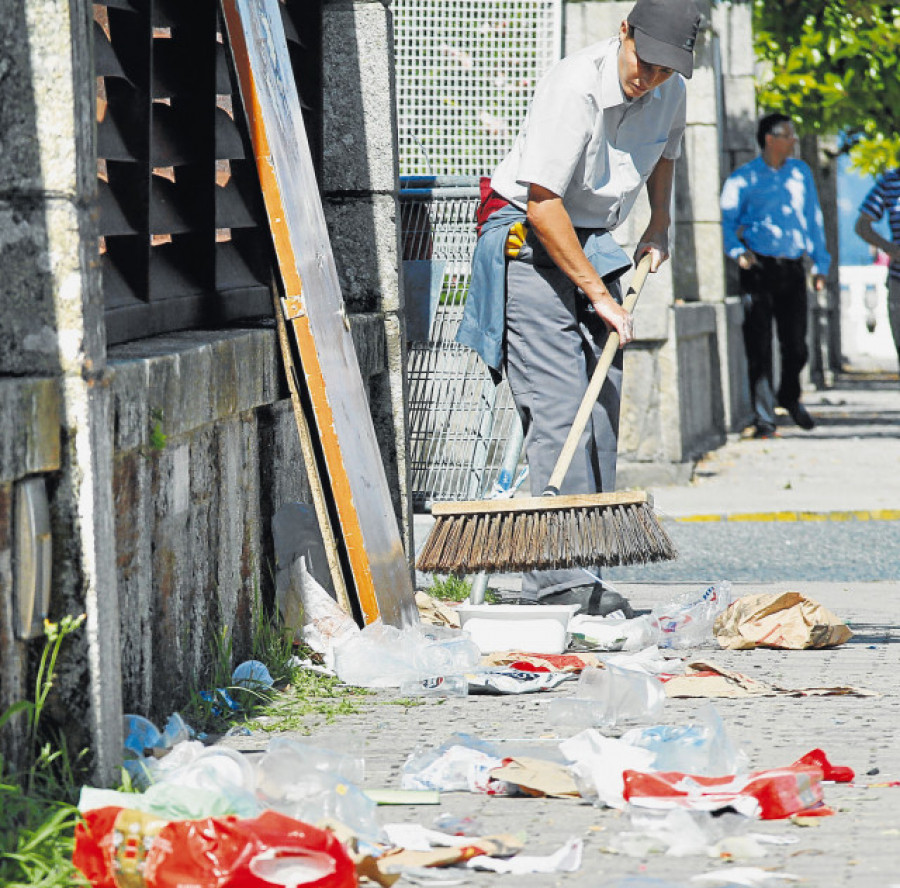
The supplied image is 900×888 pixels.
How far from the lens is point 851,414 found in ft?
56.1

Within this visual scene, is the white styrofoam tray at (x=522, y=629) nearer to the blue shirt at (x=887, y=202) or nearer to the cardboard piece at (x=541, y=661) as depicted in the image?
the cardboard piece at (x=541, y=661)

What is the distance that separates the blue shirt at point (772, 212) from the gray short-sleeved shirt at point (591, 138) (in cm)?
755

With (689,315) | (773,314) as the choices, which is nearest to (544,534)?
(689,315)

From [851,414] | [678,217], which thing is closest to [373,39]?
[678,217]

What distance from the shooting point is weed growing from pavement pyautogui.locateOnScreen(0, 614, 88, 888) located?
9.92ft

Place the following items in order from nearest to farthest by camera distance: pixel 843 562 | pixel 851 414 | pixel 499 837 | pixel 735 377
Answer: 1. pixel 499 837
2. pixel 843 562
3. pixel 735 377
4. pixel 851 414

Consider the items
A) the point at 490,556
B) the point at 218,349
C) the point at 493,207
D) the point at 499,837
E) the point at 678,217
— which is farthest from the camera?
the point at 678,217

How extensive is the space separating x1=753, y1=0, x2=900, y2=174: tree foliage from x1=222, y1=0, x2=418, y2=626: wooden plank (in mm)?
9966

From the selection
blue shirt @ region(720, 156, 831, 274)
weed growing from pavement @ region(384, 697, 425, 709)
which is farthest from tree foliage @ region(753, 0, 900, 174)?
weed growing from pavement @ region(384, 697, 425, 709)

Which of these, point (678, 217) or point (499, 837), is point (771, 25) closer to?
point (678, 217)

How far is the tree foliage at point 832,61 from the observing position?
1488cm

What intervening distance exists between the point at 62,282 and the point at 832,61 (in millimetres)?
12883

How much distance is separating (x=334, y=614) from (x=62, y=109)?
2.22m

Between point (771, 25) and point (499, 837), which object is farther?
point (771, 25)
